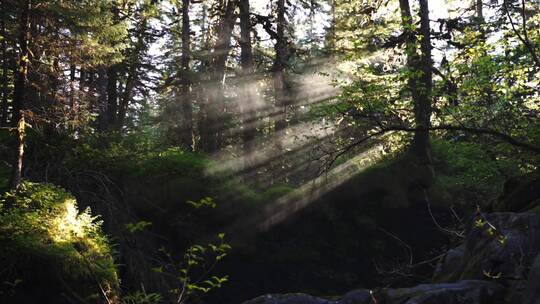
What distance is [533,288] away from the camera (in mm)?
5535

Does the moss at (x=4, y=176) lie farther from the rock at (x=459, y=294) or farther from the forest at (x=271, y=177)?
the rock at (x=459, y=294)

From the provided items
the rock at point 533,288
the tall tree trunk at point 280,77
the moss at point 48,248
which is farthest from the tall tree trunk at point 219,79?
the rock at point 533,288

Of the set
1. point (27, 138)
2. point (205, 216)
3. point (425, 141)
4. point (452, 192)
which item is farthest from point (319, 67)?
point (27, 138)

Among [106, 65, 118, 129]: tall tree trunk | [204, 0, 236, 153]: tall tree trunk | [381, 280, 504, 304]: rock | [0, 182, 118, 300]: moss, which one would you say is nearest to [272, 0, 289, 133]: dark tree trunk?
[204, 0, 236, 153]: tall tree trunk

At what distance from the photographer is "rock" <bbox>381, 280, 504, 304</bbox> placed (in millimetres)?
6508

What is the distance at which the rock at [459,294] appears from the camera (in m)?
6.51

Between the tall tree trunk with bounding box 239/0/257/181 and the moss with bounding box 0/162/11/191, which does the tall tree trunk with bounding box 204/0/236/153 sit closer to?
the tall tree trunk with bounding box 239/0/257/181

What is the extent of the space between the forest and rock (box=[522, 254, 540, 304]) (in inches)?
0.8

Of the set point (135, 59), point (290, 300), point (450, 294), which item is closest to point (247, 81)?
point (135, 59)

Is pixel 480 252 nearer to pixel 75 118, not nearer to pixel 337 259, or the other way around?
pixel 337 259

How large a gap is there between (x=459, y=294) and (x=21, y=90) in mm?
8411

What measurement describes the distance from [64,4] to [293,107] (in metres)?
15.2

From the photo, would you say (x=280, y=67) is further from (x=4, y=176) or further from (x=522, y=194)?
(x=4, y=176)

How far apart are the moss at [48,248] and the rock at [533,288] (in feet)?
18.5
